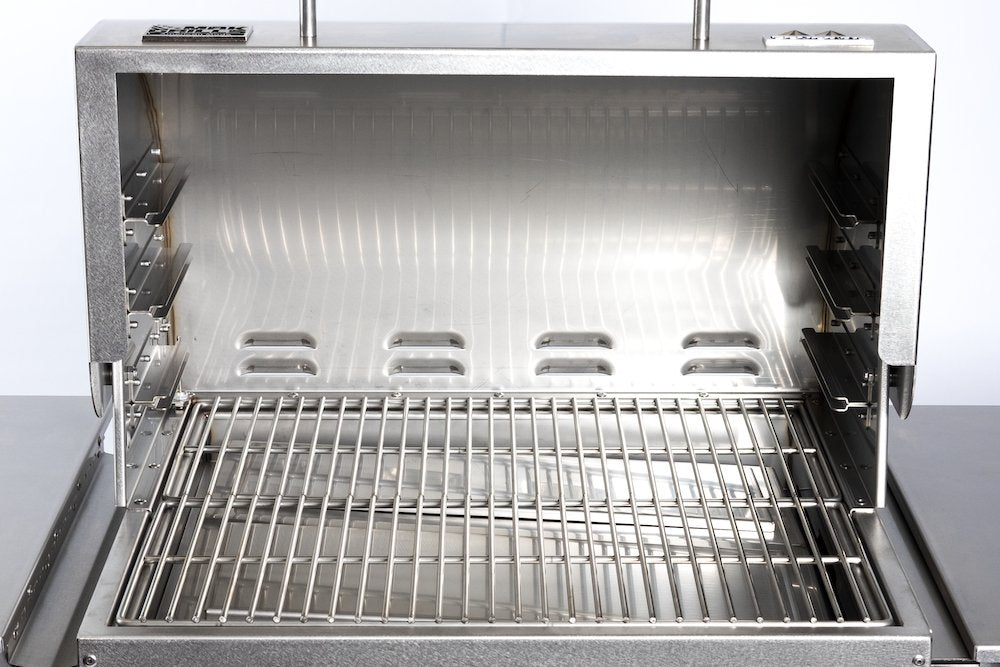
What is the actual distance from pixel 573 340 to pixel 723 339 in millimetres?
234

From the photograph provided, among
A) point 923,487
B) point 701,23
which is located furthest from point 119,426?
point 923,487

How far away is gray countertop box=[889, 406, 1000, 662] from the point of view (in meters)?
1.58

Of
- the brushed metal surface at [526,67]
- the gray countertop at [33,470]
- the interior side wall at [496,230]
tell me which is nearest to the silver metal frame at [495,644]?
the gray countertop at [33,470]

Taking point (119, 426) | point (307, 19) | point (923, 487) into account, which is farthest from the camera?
point (923, 487)

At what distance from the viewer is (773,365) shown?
209cm


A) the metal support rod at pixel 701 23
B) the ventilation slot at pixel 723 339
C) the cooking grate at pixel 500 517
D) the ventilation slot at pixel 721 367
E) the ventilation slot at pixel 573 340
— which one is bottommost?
the cooking grate at pixel 500 517

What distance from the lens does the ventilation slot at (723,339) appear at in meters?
2.08

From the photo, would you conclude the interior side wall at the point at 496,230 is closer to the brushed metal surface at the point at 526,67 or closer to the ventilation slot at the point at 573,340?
the ventilation slot at the point at 573,340

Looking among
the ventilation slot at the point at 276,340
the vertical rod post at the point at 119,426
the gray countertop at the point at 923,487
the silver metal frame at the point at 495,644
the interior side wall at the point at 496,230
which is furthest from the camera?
the ventilation slot at the point at 276,340

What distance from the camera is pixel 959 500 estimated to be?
1834 millimetres

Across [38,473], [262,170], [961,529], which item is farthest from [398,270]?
[961,529]

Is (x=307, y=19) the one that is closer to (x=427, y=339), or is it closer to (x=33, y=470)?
(x=427, y=339)

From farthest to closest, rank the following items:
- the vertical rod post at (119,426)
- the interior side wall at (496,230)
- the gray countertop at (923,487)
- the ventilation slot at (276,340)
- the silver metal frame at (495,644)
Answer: the ventilation slot at (276,340), the interior side wall at (496,230), the vertical rod post at (119,426), the gray countertop at (923,487), the silver metal frame at (495,644)

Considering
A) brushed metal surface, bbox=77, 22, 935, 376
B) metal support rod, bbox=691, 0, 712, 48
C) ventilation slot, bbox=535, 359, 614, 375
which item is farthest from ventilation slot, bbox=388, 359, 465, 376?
metal support rod, bbox=691, 0, 712, 48
